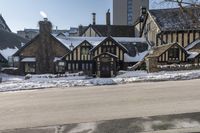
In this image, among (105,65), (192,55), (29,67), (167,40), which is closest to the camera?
(105,65)

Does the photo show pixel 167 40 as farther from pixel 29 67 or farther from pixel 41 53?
pixel 29 67

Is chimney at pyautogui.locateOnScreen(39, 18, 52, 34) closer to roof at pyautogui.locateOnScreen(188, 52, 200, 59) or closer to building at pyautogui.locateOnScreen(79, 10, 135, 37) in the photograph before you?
building at pyautogui.locateOnScreen(79, 10, 135, 37)

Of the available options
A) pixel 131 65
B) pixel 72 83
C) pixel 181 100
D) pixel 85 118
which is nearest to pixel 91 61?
pixel 131 65

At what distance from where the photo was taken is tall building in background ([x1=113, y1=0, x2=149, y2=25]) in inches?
3981

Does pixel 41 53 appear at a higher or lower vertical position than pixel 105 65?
higher

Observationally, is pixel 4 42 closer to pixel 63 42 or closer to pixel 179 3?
pixel 63 42

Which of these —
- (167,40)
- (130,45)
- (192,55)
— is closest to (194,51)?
(192,55)

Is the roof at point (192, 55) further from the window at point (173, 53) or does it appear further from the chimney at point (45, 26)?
the chimney at point (45, 26)

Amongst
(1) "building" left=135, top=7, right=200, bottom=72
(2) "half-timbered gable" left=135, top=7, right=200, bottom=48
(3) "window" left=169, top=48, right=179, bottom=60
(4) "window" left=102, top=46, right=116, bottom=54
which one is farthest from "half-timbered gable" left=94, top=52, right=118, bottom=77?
(2) "half-timbered gable" left=135, top=7, right=200, bottom=48

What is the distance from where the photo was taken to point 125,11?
102 metres

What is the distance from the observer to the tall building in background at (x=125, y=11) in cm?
10112

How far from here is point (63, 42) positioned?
41500mm

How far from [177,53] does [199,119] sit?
2951 centimetres

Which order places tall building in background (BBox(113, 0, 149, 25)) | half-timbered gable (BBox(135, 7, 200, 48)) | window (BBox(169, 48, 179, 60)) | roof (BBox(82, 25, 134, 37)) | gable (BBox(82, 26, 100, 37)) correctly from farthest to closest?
tall building in background (BBox(113, 0, 149, 25)) < gable (BBox(82, 26, 100, 37)) < roof (BBox(82, 25, 134, 37)) < half-timbered gable (BBox(135, 7, 200, 48)) < window (BBox(169, 48, 179, 60))
